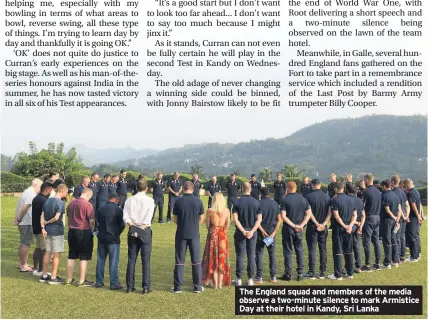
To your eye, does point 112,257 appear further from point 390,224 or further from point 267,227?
point 390,224

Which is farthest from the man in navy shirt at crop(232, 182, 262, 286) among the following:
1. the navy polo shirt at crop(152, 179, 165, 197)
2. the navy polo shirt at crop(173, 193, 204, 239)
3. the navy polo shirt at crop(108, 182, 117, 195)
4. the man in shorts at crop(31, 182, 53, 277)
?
the navy polo shirt at crop(152, 179, 165, 197)

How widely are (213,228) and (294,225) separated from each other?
1.58 meters

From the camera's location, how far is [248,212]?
8.90 m

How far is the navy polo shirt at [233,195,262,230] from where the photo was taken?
29.2 ft

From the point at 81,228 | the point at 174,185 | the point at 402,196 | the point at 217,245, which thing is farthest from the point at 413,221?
the point at 174,185

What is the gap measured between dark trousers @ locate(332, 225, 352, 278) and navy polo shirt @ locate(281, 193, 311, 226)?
79 cm

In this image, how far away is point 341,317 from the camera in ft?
24.0

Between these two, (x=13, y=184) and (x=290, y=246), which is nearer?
(x=290, y=246)

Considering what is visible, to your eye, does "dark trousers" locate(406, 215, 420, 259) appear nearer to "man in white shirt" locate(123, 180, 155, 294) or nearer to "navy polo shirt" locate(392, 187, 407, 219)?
"navy polo shirt" locate(392, 187, 407, 219)

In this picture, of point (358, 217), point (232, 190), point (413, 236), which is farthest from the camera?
point (232, 190)

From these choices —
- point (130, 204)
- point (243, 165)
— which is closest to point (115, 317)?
point (130, 204)

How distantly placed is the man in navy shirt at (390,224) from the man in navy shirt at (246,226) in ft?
11.2

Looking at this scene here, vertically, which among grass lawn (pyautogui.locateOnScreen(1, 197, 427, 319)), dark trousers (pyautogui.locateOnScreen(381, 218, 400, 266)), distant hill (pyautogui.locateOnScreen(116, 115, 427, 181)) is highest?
distant hill (pyautogui.locateOnScreen(116, 115, 427, 181))

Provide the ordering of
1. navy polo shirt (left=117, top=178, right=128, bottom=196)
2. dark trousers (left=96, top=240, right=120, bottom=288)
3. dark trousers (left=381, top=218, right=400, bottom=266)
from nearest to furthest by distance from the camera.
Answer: dark trousers (left=96, top=240, right=120, bottom=288) → dark trousers (left=381, top=218, right=400, bottom=266) → navy polo shirt (left=117, top=178, right=128, bottom=196)
